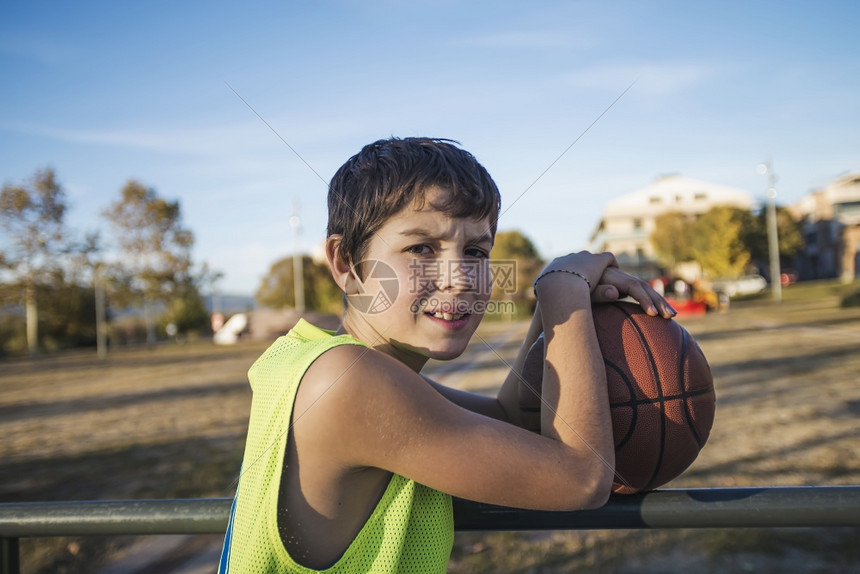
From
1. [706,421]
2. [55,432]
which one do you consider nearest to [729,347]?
[55,432]

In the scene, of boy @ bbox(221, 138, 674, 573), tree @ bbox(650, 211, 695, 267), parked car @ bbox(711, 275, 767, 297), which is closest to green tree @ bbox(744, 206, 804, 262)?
parked car @ bbox(711, 275, 767, 297)

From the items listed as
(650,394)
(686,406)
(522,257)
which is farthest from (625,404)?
(522,257)

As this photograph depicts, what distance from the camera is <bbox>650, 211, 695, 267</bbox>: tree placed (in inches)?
2153

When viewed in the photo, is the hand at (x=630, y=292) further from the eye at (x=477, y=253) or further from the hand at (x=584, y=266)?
the eye at (x=477, y=253)

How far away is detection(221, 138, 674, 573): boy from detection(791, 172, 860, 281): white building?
6419 cm

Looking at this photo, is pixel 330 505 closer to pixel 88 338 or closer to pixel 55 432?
Answer: pixel 55 432

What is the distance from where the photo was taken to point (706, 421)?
1.50 meters

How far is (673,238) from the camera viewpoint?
2190 inches

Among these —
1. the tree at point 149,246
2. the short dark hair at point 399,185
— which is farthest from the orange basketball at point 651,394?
the tree at point 149,246

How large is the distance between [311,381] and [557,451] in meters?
0.49

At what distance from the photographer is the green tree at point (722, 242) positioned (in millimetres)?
49000

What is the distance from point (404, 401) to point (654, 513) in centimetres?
60

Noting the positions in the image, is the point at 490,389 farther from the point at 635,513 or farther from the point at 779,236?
the point at 779,236
